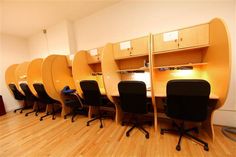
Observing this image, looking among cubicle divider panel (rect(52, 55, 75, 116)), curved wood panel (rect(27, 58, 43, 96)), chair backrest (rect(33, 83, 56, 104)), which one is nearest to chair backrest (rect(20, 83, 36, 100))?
curved wood panel (rect(27, 58, 43, 96))

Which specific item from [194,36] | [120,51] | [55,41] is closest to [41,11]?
[55,41]

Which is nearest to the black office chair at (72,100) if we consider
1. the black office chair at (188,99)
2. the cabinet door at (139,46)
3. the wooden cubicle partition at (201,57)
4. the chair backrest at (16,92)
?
the cabinet door at (139,46)

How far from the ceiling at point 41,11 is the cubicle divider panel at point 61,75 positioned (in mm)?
1175

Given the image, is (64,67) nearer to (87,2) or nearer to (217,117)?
(87,2)

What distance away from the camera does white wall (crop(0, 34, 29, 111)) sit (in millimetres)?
4008

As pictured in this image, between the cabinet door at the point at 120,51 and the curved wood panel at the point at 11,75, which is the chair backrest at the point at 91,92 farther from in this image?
the curved wood panel at the point at 11,75

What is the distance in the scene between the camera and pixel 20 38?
14.9 feet

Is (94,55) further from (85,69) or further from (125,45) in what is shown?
(125,45)

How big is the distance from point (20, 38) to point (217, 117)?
6.60 meters

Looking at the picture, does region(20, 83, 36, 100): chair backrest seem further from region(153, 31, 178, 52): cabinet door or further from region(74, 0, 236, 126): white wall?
region(153, 31, 178, 52): cabinet door

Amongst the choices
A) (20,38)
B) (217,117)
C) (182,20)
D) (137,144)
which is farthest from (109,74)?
(20,38)

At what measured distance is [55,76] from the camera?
3.05m

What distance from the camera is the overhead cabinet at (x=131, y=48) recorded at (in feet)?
7.79

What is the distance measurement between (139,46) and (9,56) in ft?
15.6
